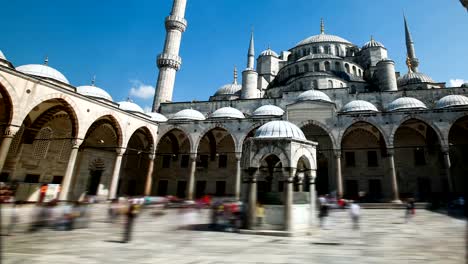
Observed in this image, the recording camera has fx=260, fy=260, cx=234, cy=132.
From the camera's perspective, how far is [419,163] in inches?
719

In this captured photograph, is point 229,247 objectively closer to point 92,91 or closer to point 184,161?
point 184,161

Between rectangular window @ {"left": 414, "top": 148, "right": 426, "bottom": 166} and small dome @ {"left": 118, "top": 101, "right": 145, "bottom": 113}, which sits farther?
small dome @ {"left": 118, "top": 101, "right": 145, "bottom": 113}

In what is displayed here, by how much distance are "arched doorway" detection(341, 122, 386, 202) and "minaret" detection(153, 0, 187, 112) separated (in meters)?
17.1

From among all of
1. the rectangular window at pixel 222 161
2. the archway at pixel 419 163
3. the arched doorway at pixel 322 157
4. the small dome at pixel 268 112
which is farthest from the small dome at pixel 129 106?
the archway at pixel 419 163

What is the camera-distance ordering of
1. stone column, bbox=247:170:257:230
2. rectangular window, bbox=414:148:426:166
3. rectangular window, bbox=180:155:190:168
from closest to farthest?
stone column, bbox=247:170:257:230 → rectangular window, bbox=414:148:426:166 → rectangular window, bbox=180:155:190:168

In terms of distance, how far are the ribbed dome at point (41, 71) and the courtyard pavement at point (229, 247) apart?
46.1 ft

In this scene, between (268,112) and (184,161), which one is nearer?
(268,112)

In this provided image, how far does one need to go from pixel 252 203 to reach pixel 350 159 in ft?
46.6

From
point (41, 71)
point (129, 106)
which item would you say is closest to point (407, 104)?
point (129, 106)

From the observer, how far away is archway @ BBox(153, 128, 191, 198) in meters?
22.0

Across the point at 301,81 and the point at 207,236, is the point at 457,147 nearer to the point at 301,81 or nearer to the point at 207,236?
the point at 301,81

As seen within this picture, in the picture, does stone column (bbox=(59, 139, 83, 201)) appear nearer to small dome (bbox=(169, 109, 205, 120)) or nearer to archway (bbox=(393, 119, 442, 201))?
small dome (bbox=(169, 109, 205, 120))

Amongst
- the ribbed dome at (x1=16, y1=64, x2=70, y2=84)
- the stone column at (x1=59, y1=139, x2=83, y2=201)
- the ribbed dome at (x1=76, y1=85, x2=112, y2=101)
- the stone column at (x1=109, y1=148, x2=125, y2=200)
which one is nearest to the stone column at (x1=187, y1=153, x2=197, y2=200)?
the stone column at (x1=109, y1=148, x2=125, y2=200)

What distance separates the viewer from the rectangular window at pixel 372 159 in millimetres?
18859
